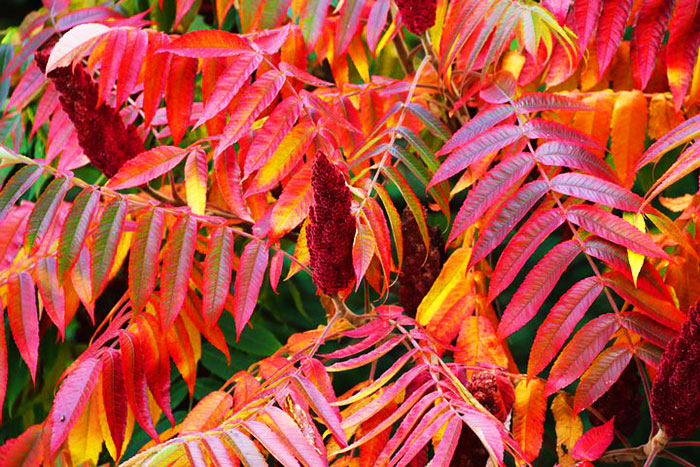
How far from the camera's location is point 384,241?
3.26ft

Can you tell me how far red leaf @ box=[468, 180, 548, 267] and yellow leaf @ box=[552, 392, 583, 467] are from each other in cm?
27

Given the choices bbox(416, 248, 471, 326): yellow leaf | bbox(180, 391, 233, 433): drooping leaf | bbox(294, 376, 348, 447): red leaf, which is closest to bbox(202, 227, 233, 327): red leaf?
bbox(180, 391, 233, 433): drooping leaf

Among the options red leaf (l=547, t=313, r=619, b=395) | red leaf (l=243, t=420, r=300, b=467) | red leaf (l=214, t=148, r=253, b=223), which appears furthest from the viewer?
red leaf (l=214, t=148, r=253, b=223)

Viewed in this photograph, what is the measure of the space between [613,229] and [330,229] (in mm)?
355

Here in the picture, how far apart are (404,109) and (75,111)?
0.50 meters

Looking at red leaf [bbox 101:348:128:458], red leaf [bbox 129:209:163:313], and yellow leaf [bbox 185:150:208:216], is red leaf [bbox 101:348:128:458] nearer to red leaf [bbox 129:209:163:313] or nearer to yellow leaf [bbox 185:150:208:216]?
red leaf [bbox 129:209:163:313]

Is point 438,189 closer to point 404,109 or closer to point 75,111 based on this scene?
point 404,109

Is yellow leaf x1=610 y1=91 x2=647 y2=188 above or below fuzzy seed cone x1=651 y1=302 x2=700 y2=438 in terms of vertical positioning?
above

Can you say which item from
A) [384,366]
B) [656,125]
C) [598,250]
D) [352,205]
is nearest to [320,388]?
[352,205]

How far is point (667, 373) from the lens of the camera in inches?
35.6

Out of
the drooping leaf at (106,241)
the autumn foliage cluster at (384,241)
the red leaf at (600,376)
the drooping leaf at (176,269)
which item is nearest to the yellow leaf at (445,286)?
the autumn foliage cluster at (384,241)

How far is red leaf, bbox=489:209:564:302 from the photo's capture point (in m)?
0.99

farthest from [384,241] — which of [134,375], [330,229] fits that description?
[134,375]

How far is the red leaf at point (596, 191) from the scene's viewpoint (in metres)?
0.97
